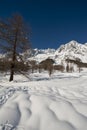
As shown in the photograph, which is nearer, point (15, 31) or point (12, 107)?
point (12, 107)

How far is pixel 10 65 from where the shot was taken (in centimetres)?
1717

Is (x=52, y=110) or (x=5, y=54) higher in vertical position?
(x=5, y=54)

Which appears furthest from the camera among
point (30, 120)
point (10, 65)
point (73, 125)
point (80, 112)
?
point (10, 65)

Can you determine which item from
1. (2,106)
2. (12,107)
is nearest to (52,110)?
(12,107)

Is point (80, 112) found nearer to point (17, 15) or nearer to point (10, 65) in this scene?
point (10, 65)

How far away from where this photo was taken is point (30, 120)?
402cm

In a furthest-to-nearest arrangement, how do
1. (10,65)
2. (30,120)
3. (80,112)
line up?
1. (10,65)
2. (80,112)
3. (30,120)

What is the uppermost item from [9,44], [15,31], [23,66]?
[15,31]

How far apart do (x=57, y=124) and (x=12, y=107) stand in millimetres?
1616

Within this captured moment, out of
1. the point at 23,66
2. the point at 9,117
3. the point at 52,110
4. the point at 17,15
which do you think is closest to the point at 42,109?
the point at 52,110

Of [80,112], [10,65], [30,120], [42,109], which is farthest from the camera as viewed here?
[10,65]

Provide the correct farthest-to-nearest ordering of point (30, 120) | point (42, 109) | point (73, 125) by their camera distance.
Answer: point (42, 109)
point (30, 120)
point (73, 125)

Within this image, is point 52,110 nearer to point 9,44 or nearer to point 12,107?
point 12,107

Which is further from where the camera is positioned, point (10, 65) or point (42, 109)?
point (10, 65)
